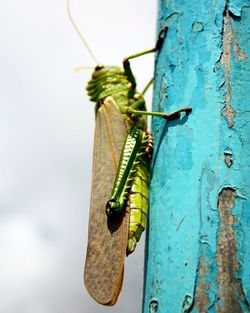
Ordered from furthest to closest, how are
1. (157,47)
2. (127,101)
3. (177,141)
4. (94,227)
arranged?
Answer: 1. (127,101)
2. (94,227)
3. (157,47)
4. (177,141)

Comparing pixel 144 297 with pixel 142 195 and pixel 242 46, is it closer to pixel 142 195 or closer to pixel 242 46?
pixel 142 195

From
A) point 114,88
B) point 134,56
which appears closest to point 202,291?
point 134,56

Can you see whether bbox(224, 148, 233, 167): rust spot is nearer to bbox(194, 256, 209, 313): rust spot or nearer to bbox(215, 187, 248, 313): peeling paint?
bbox(215, 187, 248, 313): peeling paint

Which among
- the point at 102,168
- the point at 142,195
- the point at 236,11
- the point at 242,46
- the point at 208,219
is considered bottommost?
the point at 208,219

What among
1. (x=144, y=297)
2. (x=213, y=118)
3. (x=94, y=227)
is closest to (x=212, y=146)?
(x=213, y=118)

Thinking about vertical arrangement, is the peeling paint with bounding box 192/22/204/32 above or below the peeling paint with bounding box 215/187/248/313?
above

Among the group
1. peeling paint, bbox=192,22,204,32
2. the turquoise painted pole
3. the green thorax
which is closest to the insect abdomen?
the turquoise painted pole

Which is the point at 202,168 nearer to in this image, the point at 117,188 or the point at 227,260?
the point at 227,260

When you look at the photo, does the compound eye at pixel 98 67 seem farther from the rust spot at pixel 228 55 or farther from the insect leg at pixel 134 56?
the rust spot at pixel 228 55
